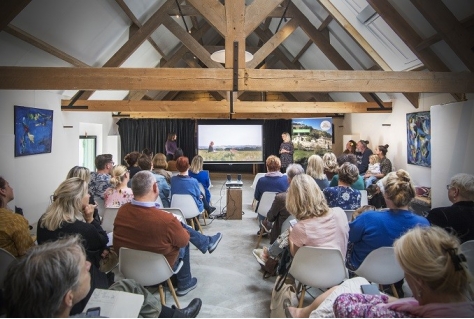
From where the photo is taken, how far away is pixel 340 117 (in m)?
9.19

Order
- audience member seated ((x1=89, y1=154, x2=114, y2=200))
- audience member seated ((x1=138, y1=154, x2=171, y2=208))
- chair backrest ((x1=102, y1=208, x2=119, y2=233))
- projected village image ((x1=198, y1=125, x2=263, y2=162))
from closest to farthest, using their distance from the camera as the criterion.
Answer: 1. chair backrest ((x1=102, y1=208, x2=119, y2=233))
2. audience member seated ((x1=89, y1=154, x2=114, y2=200))
3. audience member seated ((x1=138, y1=154, x2=171, y2=208))
4. projected village image ((x1=198, y1=125, x2=263, y2=162))

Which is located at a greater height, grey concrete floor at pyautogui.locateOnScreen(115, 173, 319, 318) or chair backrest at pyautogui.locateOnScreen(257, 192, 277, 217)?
chair backrest at pyautogui.locateOnScreen(257, 192, 277, 217)

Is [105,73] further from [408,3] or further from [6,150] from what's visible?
[408,3]

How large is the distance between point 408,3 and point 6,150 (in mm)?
5299

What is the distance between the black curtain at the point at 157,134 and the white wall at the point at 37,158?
279cm

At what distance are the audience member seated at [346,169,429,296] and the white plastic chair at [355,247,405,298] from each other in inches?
3.4

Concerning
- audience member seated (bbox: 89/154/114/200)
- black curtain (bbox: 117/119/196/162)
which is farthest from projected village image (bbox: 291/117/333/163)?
audience member seated (bbox: 89/154/114/200)

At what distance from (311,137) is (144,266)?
740 centimetres

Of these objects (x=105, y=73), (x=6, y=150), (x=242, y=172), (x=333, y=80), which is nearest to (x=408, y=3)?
(x=333, y=80)

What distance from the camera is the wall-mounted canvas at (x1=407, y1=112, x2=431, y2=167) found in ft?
16.6

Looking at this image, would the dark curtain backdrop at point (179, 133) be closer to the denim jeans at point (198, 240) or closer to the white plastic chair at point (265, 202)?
the white plastic chair at point (265, 202)

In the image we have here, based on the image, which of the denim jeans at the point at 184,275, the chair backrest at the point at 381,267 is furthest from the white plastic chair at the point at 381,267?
the denim jeans at the point at 184,275

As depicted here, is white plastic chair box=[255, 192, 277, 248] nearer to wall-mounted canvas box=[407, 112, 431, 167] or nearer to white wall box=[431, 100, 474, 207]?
white wall box=[431, 100, 474, 207]

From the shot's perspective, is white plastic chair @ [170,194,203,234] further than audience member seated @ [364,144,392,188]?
No
